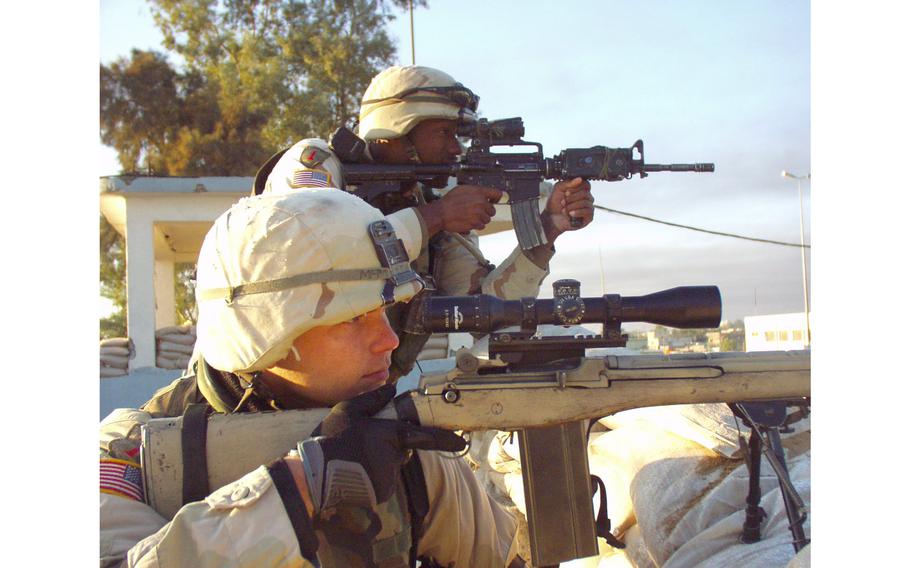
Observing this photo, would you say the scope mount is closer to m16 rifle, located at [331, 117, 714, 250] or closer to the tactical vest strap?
the tactical vest strap

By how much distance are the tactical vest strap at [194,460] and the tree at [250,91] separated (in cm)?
1483

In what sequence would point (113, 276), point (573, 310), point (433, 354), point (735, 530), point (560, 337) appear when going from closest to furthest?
1. point (573, 310)
2. point (560, 337)
3. point (735, 530)
4. point (433, 354)
5. point (113, 276)

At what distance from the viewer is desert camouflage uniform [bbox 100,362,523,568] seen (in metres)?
1.41

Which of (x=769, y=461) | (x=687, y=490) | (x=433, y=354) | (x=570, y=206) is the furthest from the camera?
(x=433, y=354)

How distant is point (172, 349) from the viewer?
24.8 ft

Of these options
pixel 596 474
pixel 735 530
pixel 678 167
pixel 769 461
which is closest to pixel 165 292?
pixel 596 474

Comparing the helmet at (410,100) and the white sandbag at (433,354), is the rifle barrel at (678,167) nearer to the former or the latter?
the helmet at (410,100)

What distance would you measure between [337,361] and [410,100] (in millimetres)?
1894

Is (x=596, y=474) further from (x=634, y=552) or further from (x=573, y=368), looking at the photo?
(x=573, y=368)

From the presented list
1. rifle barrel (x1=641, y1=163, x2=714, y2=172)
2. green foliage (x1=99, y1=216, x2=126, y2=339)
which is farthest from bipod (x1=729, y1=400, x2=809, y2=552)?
green foliage (x1=99, y1=216, x2=126, y2=339)

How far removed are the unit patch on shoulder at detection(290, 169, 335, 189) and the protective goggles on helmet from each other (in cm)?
51

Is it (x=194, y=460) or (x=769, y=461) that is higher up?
(x=194, y=460)
